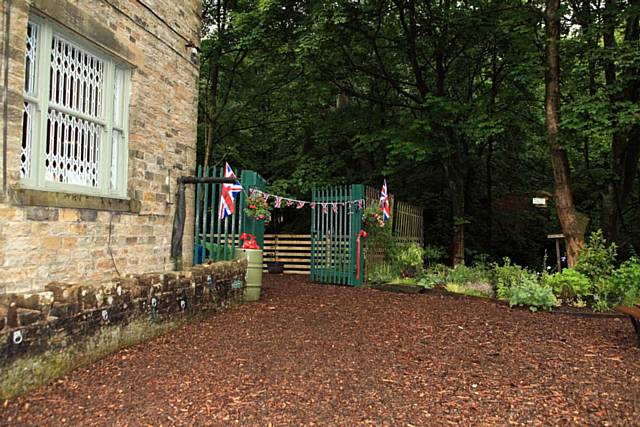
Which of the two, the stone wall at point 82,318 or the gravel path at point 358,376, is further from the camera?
the stone wall at point 82,318

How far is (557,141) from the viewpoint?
959cm

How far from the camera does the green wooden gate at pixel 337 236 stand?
10445 millimetres

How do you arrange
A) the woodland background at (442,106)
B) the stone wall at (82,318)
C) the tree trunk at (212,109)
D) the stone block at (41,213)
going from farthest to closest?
the tree trunk at (212,109) < the woodland background at (442,106) < the stone block at (41,213) < the stone wall at (82,318)

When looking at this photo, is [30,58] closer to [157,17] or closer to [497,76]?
[157,17]

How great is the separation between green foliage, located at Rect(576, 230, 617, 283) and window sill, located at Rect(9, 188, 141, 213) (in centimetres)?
702

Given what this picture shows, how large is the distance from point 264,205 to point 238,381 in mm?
4406

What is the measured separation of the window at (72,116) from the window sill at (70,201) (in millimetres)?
139

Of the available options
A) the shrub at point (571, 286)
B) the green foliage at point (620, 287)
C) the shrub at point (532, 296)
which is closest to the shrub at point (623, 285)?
the green foliage at point (620, 287)

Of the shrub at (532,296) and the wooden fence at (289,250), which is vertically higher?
the wooden fence at (289,250)

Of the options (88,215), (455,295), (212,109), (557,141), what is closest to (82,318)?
(88,215)

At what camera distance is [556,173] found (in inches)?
387

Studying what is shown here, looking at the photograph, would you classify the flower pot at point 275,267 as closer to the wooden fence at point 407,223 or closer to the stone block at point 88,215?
the wooden fence at point 407,223

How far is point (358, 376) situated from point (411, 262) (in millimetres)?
6368

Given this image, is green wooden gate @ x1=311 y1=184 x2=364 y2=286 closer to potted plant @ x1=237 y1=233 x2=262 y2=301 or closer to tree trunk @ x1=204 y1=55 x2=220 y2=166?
potted plant @ x1=237 y1=233 x2=262 y2=301
